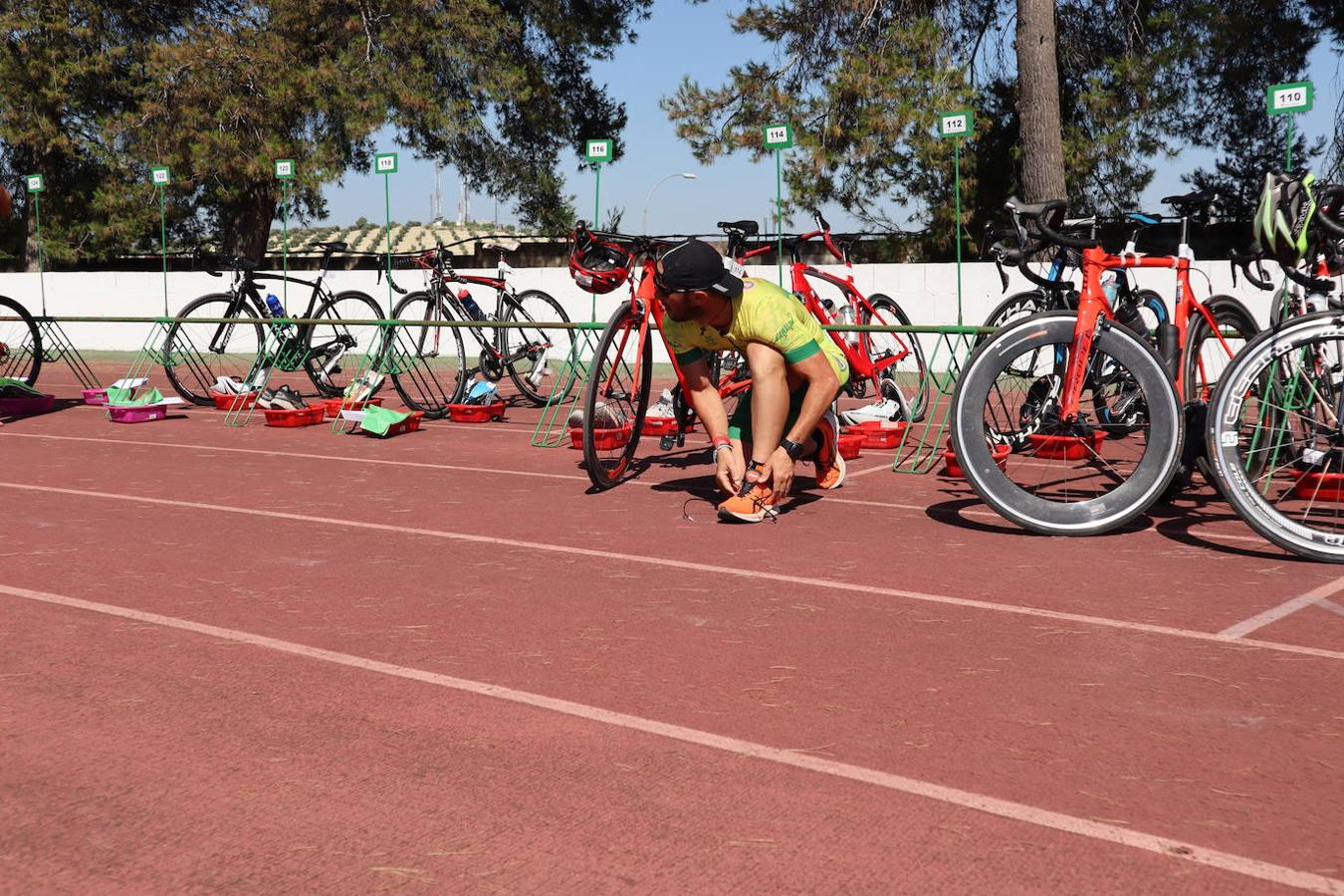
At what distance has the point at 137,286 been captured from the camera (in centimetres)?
2397

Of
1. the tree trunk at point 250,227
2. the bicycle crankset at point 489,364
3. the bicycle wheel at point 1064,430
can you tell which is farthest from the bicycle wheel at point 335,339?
the tree trunk at point 250,227

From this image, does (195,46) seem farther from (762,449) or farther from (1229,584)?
(1229,584)

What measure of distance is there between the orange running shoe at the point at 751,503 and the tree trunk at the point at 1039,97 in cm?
1326

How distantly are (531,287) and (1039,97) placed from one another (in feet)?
25.8

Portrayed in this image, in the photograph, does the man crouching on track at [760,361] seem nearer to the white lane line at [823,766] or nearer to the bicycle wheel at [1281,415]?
the bicycle wheel at [1281,415]

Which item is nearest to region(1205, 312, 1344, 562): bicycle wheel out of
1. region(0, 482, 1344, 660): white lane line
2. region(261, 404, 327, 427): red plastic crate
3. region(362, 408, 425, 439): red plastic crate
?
region(0, 482, 1344, 660): white lane line

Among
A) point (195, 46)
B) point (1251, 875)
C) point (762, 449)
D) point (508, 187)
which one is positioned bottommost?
point (1251, 875)

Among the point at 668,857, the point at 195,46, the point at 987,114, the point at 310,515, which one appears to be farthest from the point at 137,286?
the point at 668,857

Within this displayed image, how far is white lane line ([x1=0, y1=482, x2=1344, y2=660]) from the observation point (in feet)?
15.1

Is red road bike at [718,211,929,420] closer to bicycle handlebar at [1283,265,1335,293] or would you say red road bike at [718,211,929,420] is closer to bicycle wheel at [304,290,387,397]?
bicycle handlebar at [1283,265,1335,293]

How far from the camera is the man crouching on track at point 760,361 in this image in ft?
21.8

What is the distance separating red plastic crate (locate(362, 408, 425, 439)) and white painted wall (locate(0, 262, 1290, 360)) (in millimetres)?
6221

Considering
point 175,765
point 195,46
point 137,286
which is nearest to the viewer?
point 175,765

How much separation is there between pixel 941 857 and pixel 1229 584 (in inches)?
114
